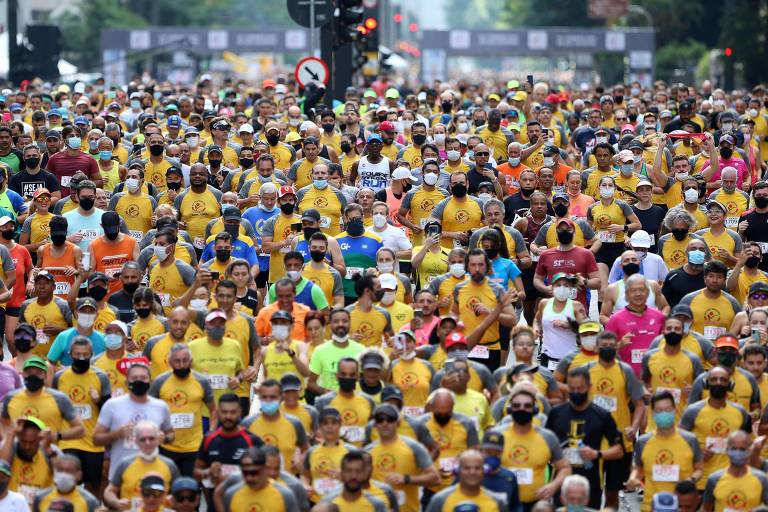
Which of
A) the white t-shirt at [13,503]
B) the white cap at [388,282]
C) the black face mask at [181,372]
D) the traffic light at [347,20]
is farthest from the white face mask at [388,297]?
the traffic light at [347,20]

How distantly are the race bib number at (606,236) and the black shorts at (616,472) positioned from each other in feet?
16.9

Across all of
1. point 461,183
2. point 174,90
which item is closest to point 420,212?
point 461,183

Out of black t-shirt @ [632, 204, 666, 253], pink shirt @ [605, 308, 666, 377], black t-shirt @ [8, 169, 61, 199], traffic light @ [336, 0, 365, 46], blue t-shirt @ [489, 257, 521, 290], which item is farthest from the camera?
traffic light @ [336, 0, 365, 46]

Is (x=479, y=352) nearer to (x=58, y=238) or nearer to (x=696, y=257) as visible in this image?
(x=696, y=257)

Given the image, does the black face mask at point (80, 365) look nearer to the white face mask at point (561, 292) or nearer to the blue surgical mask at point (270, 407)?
the blue surgical mask at point (270, 407)

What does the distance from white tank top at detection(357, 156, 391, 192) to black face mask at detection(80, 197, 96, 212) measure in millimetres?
3860

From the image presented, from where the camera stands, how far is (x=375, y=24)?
38.6 meters

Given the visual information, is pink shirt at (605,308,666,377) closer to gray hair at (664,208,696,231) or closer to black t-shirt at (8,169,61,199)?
gray hair at (664,208,696,231)

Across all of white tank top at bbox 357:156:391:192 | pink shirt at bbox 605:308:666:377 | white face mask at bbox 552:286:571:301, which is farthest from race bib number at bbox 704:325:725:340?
white tank top at bbox 357:156:391:192

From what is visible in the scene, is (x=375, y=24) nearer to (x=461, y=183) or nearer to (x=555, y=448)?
(x=461, y=183)

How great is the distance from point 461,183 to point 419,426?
6031mm

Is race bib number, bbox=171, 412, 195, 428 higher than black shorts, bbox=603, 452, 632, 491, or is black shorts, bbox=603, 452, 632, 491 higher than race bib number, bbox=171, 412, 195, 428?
race bib number, bbox=171, 412, 195, 428

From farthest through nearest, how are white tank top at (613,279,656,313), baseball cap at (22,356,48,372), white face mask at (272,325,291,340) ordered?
white tank top at (613,279,656,313) < white face mask at (272,325,291,340) < baseball cap at (22,356,48,372)

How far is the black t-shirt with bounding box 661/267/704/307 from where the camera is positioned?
16234mm
